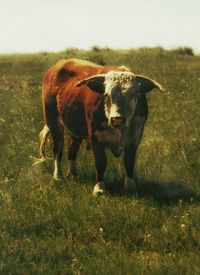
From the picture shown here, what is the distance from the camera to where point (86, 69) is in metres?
9.98

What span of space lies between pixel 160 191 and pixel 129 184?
0.49 meters

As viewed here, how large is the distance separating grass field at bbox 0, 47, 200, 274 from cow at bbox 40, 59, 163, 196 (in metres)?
0.39

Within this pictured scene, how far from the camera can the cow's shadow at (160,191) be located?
836 centimetres

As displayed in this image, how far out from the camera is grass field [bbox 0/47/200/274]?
616 centimetres

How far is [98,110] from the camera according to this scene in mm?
8633

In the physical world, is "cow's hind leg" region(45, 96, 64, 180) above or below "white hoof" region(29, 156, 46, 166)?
above

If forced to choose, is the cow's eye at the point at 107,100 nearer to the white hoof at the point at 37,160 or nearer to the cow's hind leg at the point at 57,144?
the cow's hind leg at the point at 57,144

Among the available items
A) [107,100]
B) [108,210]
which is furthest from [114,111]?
[108,210]

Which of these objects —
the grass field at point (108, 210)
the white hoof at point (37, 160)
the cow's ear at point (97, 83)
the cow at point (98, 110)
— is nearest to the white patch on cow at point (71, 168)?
the cow at point (98, 110)

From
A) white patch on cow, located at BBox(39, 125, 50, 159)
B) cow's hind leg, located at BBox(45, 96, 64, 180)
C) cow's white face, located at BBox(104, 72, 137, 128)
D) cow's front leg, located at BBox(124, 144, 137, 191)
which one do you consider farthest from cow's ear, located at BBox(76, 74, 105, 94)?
white patch on cow, located at BBox(39, 125, 50, 159)

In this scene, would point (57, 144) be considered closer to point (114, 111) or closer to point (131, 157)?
point (131, 157)

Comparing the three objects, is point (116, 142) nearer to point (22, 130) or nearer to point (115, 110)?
point (115, 110)

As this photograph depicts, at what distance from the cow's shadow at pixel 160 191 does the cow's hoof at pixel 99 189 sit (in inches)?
4.2

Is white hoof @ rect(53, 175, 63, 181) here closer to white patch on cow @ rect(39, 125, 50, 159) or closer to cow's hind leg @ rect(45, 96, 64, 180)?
cow's hind leg @ rect(45, 96, 64, 180)
